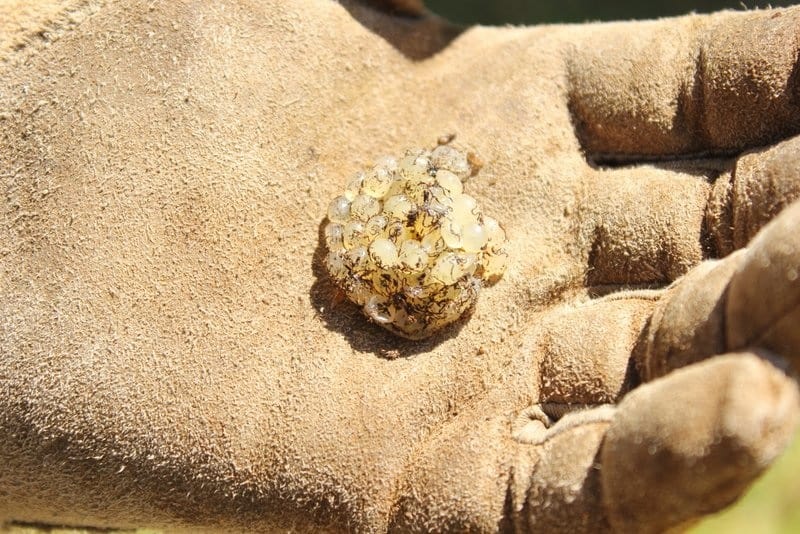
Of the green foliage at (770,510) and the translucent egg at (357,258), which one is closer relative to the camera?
the translucent egg at (357,258)

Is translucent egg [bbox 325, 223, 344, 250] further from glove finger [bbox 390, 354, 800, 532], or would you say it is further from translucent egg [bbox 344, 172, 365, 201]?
glove finger [bbox 390, 354, 800, 532]

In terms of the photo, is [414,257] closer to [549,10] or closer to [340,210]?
[340,210]

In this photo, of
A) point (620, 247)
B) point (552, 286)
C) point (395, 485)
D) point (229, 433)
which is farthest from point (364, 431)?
point (620, 247)

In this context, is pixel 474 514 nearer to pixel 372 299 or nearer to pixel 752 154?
pixel 372 299

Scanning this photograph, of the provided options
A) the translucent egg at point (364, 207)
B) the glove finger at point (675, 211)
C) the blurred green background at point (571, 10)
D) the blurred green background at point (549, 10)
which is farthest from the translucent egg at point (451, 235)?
the blurred green background at point (549, 10)

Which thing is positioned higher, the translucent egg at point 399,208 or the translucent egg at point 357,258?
the translucent egg at point 399,208

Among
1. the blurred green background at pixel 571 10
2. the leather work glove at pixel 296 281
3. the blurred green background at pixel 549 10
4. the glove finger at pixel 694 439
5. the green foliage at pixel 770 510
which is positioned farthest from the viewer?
the blurred green background at pixel 549 10

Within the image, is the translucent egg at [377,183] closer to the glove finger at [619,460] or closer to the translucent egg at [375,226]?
the translucent egg at [375,226]
